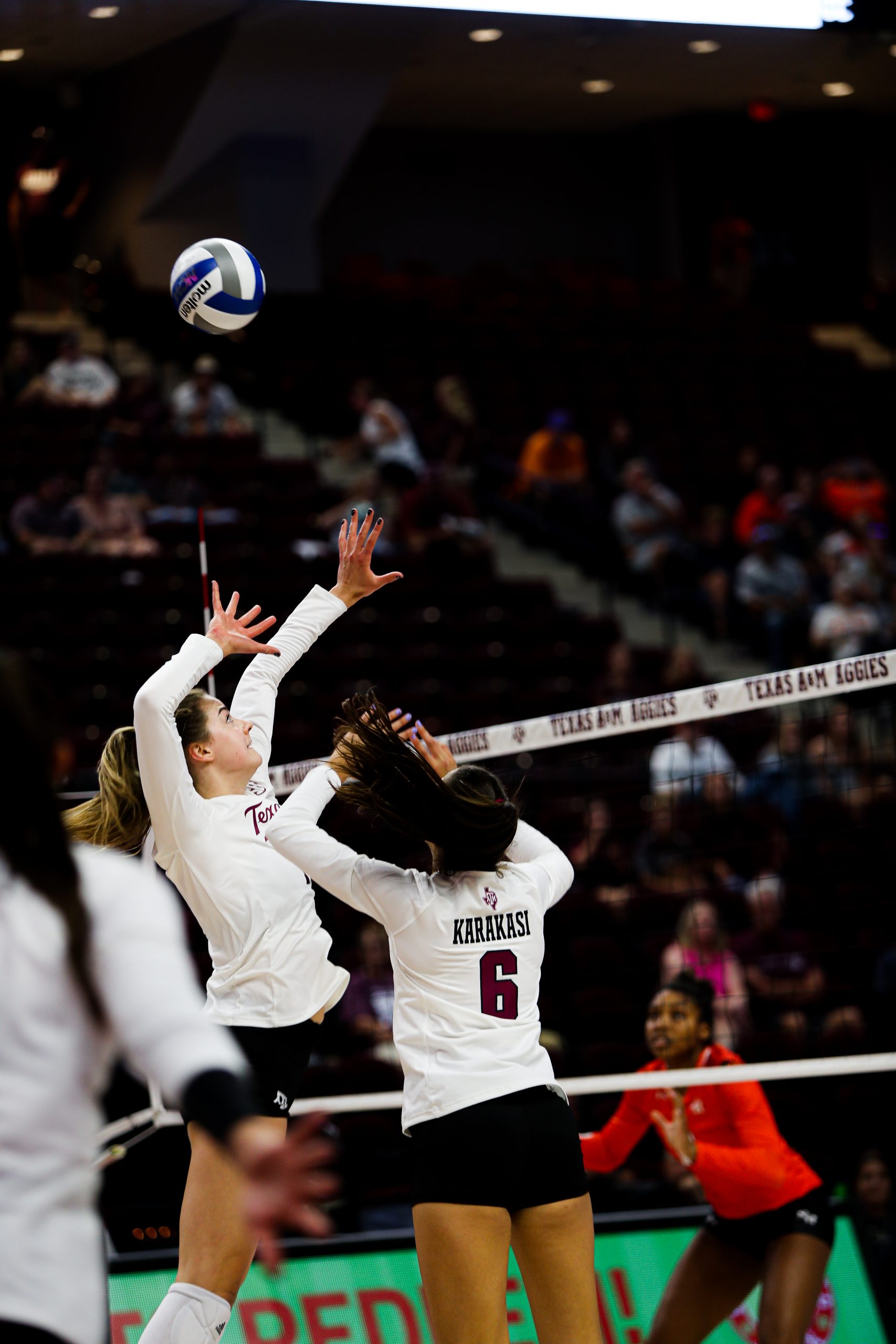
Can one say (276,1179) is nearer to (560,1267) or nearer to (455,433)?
(560,1267)

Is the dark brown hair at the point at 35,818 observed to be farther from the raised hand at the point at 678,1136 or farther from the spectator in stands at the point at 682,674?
the spectator in stands at the point at 682,674

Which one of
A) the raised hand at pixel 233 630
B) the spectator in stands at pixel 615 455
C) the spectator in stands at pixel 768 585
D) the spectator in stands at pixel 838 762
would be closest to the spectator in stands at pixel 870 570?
the spectator in stands at pixel 768 585

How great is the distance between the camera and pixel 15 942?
211 centimetres

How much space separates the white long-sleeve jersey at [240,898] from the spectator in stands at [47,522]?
7.16 meters

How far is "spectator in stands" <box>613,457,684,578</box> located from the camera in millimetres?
13273

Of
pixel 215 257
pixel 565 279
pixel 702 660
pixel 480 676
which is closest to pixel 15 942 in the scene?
pixel 215 257

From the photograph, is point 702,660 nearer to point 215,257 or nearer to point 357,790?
point 215,257

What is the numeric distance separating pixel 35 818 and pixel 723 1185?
3409 mm

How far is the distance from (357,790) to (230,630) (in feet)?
1.96

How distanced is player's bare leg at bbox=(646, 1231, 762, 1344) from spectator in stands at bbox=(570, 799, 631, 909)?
12.1 ft

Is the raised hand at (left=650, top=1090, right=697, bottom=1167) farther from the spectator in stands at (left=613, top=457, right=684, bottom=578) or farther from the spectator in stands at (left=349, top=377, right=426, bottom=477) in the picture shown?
the spectator in stands at (left=613, top=457, right=684, bottom=578)

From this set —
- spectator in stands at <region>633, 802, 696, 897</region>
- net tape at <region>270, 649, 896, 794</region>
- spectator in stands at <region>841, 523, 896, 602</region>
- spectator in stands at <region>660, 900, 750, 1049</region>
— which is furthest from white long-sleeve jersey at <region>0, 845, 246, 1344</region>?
spectator in stands at <region>841, 523, 896, 602</region>

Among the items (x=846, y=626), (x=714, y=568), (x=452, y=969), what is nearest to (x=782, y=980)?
(x=846, y=626)

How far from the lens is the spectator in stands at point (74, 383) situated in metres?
12.7
